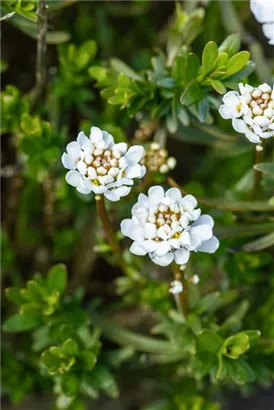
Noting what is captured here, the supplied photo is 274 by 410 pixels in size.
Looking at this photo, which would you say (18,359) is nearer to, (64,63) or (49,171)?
(49,171)

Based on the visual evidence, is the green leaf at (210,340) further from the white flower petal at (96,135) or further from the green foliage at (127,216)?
the white flower petal at (96,135)

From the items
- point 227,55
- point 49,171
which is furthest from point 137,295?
point 227,55

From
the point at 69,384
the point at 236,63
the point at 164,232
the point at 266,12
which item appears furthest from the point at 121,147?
the point at 69,384

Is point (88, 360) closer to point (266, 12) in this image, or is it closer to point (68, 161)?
point (68, 161)

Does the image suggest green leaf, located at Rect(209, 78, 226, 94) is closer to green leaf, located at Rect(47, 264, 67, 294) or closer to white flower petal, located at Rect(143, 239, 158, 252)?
A: white flower petal, located at Rect(143, 239, 158, 252)

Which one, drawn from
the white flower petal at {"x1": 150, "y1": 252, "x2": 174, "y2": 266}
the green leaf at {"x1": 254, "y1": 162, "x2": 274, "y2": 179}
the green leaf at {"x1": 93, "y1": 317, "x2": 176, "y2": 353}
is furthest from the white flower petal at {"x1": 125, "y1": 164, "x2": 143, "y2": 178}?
the green leaf at {"x1": 93, "y1": 317, "x2": 176, "y2": 353}
